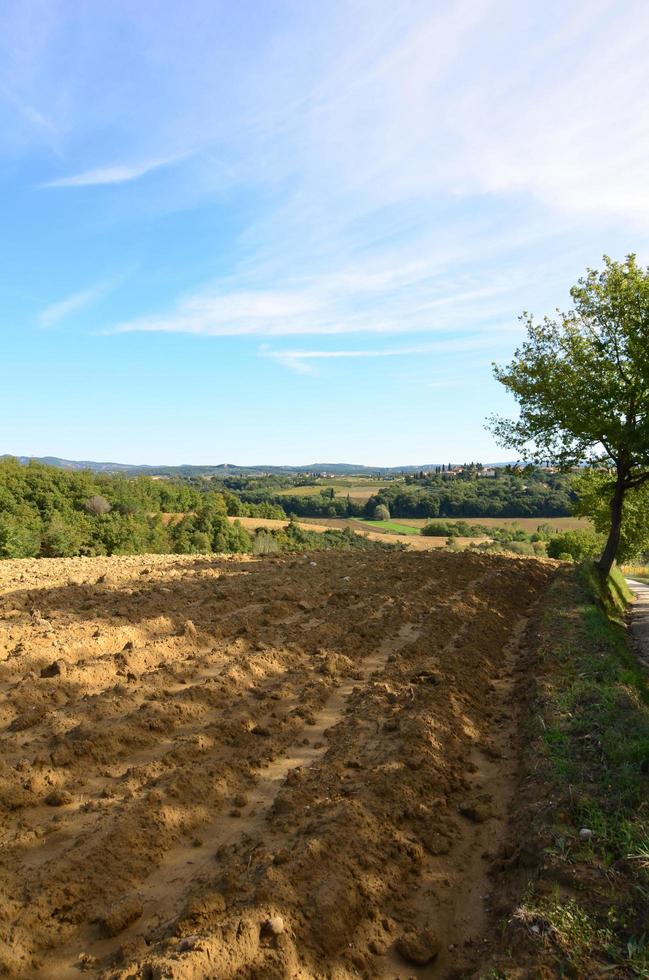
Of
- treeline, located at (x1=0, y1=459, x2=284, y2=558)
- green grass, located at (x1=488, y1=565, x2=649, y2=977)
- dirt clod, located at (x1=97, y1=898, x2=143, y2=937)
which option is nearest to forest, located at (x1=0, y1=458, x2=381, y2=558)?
treeline, located at (x1=0, y1=459, x2=284, y2=558)

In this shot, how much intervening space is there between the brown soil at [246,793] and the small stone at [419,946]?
0.04ft

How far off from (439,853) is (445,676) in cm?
338

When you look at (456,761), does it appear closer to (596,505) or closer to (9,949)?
(9,949)

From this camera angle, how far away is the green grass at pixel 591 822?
2869 mm

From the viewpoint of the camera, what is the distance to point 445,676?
7.43 metres

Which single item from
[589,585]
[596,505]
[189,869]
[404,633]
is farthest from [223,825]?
[596,505]

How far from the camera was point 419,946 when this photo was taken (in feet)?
10.6

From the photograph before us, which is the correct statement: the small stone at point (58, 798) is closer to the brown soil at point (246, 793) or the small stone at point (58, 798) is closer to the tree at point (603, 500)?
the brown soil at point (246, 793)

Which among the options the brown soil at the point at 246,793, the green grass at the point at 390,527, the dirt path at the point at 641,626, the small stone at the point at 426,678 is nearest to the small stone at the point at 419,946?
the brown soil at the point at 246,793

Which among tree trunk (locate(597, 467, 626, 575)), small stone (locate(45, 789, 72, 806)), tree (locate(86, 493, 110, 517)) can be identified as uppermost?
tree trunk (locate(597, 467, 626, 575))

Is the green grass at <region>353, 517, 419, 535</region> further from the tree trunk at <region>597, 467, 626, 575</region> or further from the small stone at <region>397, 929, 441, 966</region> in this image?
the small stone at <region>397, 929, 441, 966</region>

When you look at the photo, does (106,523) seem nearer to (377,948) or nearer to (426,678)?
(426,678)

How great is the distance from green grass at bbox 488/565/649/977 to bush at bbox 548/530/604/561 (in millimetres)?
27750

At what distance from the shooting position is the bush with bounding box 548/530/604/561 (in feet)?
109
